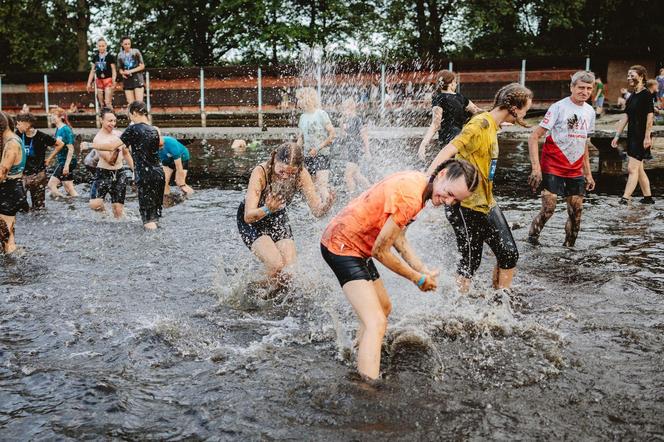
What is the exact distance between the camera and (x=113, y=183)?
9266 millimetres

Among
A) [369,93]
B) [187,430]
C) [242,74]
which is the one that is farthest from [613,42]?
[187,430]

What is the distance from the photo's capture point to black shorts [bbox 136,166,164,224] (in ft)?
27.9

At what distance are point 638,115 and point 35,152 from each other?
31.2 ft

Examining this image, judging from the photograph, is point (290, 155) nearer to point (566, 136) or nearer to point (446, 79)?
point (566, 136)

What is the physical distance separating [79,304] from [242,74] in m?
18.9

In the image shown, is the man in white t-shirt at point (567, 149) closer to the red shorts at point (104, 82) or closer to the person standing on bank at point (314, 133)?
the person standing on bank at point (314, 133)

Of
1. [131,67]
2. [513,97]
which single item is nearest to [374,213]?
[513,97]

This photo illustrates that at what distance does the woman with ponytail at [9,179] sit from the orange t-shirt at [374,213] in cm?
478

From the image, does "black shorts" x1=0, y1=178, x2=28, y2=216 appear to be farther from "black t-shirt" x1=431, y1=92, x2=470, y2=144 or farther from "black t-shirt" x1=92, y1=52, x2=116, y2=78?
"black t-shirt" x1=92, y1=52, x2=116, y2=78

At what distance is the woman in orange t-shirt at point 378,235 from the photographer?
11.7 ft

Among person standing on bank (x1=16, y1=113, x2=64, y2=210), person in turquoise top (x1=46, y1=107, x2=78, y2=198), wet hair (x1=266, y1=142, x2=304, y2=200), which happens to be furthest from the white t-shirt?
person in turquoise top (x1=46, y1=107, x2=78, y2=198)

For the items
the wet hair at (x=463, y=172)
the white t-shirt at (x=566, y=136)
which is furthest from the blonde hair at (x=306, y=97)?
the wet hair at (x=463, y=172)

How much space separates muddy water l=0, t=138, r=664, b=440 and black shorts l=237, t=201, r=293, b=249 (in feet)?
1.49

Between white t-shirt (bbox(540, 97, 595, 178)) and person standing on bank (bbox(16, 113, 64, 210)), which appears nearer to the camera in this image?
white t-shirt (bbox(540, 97, 595, 178))
